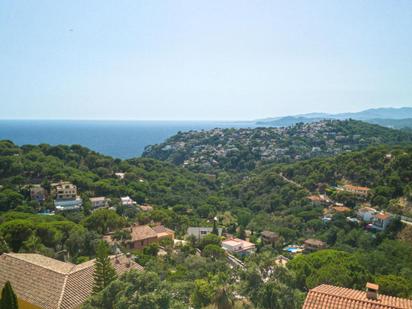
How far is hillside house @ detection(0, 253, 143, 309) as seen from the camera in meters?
11.7

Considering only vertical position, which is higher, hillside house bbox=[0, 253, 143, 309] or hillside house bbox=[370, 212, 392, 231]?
hillside house bbox=[0, 253, 143, 309]

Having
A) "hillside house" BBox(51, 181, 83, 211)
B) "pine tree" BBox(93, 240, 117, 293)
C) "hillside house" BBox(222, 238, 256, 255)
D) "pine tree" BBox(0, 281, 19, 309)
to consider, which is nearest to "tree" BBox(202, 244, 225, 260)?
"hillside house" BBox(222, 238, 256, 255)

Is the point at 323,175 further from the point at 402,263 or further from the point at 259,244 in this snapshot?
the point at 402,263

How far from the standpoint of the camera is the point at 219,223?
138 ft

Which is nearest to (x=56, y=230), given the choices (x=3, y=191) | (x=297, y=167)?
(x=3, y=191)

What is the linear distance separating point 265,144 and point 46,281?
80.3 metres

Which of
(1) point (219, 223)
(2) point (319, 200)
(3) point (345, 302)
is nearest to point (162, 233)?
(1) point (219, 223)

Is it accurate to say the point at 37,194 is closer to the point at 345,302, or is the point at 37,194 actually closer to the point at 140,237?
the point at 140,237

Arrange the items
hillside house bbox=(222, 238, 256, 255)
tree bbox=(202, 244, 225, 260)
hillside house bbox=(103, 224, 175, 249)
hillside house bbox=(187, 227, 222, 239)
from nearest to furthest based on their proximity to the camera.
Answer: tree bbox=(202, 244, 225, 260) < hillside house bbox=(103, 224, 175, 249) < hillside house bbox=(222, 238, 256, 255) < hillside house bbox=(187, 227, 222, 239)

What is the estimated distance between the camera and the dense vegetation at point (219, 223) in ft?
41.2

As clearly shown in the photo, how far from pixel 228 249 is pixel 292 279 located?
1734 centimetres

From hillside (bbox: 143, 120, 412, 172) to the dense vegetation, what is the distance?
864 cm

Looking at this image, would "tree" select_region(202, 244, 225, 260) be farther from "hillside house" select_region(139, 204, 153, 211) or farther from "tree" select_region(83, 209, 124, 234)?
"hillside house" select_region(139, 204, 153, 211)

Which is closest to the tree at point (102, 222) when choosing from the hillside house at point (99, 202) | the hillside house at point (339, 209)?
the hillside house at point (99, 202)
